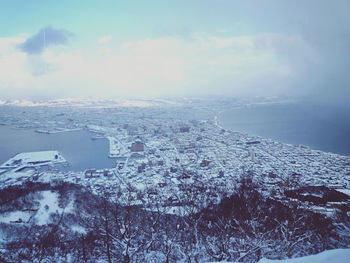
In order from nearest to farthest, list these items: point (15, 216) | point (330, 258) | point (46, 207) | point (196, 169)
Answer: point (330, 258), point (15, 216), point (46, 207), point (196, 169)

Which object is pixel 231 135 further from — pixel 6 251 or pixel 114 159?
pixel 6 251

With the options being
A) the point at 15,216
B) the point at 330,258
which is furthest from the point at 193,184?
the point at 330,258

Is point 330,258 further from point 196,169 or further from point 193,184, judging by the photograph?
point 196,169

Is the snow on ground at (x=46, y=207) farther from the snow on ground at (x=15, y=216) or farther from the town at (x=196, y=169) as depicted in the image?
the town at (x=196, y=169)

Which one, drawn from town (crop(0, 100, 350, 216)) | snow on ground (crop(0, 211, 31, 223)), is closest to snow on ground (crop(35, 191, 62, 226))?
snow on ground (crop(0, 211, 31, 223))

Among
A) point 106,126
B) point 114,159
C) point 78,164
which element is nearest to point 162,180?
point 114,159

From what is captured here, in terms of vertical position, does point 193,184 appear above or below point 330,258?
below

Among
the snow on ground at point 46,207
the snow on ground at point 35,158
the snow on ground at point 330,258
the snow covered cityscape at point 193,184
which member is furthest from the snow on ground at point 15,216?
the snow on ground at point 330,258

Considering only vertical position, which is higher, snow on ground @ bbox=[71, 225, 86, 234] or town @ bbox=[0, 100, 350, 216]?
town @ bbox=[0, 100, 350, 216]

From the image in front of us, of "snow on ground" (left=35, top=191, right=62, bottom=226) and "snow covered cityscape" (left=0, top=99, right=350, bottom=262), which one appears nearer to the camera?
"snow covered cityscape" (left=0, top=99, right=350, bottom=262)

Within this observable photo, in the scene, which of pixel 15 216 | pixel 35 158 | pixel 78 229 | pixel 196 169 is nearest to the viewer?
pixel 78 229

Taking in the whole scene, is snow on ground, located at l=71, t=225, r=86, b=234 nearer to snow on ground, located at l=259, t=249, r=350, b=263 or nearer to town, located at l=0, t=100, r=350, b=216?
town, located at l=0, t=100, r=350, b=216
